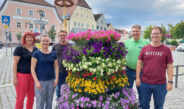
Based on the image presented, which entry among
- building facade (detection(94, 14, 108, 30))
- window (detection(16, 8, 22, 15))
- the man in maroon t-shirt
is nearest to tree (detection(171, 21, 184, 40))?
building facade (detection(94, 14, 108, 30))

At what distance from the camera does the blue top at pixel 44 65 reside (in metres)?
2.90

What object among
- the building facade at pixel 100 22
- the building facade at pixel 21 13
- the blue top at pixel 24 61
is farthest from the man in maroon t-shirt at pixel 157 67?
the building facade at pixel 100 22

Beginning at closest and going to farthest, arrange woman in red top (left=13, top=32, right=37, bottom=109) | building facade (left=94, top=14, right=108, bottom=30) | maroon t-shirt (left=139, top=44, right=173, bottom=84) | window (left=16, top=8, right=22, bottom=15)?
maroon t-shirt (left=139, top=44, right=173, bottom=84), woman in red top (left=13, top=32, right=37, bottom=109), window (left=16, top=8, right=22, bottom=15), building facade (left=94, top=14, right=108, bottom=30)

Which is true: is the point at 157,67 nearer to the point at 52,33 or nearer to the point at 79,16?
the point at 52,33

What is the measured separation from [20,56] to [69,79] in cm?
106

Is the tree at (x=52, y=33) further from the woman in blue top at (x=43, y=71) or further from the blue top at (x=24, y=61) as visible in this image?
the woman in blue top at (x=43, y=71)

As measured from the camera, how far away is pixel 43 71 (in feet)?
9.68

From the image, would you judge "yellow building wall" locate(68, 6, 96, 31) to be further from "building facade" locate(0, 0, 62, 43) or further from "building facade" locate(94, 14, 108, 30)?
"building facade" locate(0, 0, 62, 43)

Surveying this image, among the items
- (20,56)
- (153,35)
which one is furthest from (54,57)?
(153,35)

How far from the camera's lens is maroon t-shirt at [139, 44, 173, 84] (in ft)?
9.31

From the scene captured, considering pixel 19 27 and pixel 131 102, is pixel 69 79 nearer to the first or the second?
pixel 131 102

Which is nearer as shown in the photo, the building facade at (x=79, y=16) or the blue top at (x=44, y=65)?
the blue top at (x=44, y=65)

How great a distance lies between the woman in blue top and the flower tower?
0.38 metres

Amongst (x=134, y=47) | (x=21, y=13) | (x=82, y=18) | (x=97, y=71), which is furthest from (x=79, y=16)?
(x=97, y=71)
